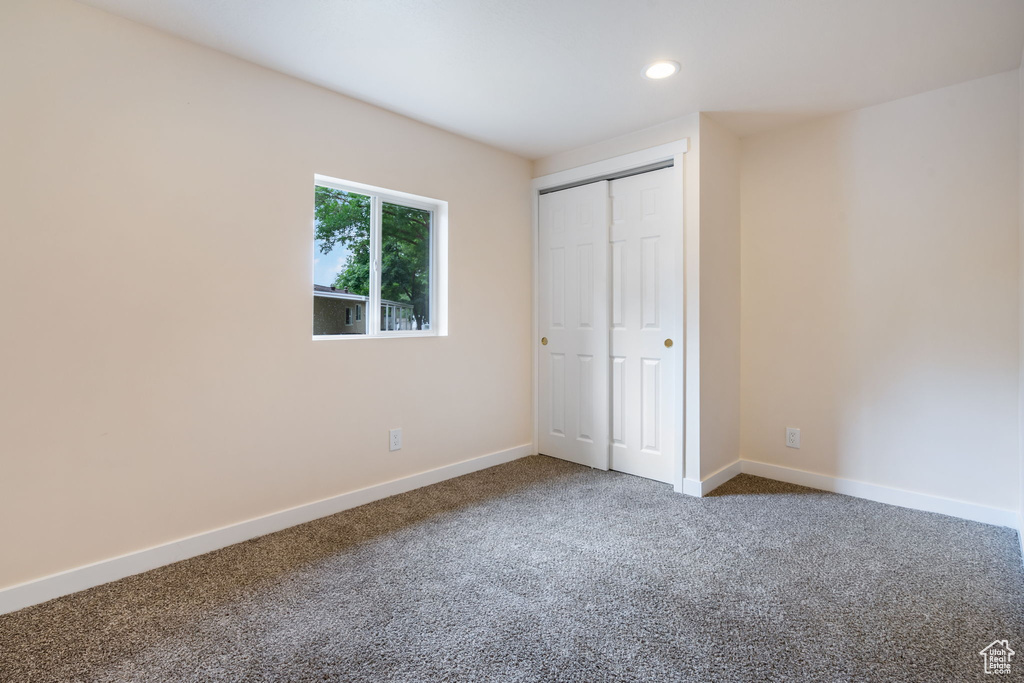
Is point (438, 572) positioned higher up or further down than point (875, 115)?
further down

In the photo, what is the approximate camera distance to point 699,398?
306 centimetres

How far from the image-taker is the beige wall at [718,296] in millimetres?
3092

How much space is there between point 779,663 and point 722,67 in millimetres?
2527

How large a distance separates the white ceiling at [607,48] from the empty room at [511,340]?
0.02 m

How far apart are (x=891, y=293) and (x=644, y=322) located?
1390 mm

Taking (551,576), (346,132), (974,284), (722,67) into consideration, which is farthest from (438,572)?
(974,284)

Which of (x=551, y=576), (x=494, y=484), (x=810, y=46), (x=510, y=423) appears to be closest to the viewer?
(x=551, y=576)

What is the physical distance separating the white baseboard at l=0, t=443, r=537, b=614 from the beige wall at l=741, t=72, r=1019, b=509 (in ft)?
7.75

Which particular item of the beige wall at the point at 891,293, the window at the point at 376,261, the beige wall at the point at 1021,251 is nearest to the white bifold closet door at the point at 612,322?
the beige wall at the point at 891,293

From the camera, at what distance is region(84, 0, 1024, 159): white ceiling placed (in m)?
2.03

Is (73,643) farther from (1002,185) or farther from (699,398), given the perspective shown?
(1002,185)

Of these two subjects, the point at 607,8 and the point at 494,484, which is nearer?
the point at 607,8

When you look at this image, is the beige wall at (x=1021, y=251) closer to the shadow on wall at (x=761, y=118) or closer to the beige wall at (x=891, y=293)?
the beige wall at (x=891, y=293)

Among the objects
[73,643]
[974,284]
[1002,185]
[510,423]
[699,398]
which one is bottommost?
[73,643]
